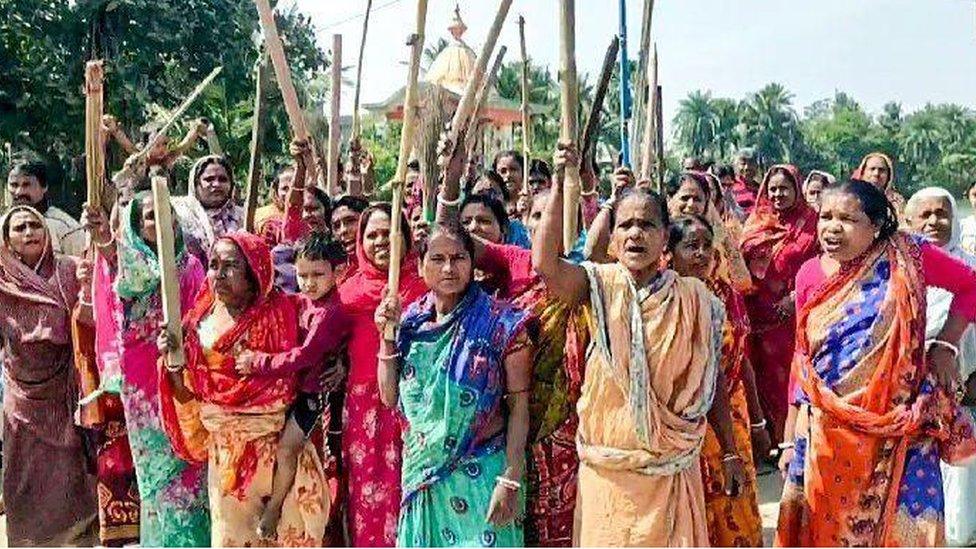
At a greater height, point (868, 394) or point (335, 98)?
point (335, 98)

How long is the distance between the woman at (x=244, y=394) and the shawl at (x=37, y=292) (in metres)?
1.74

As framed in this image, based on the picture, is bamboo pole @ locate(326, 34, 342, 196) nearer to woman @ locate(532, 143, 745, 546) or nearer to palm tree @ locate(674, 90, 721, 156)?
woman @ locate(532, 143, 745, 546)

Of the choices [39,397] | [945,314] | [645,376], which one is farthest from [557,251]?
[39,397]

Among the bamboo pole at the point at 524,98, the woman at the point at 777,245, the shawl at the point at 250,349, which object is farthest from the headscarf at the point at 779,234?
the shawl at the point at 250,349

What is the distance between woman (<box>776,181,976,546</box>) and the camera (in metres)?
3.41

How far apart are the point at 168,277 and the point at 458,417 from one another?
135 centimetres

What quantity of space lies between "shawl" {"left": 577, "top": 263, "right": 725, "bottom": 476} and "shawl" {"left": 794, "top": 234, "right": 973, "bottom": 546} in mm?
552

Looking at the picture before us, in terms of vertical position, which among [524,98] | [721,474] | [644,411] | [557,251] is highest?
[524,98]

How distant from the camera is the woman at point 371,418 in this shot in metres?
4.11

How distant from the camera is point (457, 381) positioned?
11.0 ft

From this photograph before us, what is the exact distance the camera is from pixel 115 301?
4844mm

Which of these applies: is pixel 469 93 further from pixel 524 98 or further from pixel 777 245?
pixel 777 245

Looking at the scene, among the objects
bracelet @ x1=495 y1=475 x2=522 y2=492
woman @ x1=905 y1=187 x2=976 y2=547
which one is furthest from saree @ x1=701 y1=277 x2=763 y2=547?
bracelet @ x1=495 y1=475 x2=522 y2=492

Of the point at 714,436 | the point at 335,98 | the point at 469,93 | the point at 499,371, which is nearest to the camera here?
the point at 499,371
